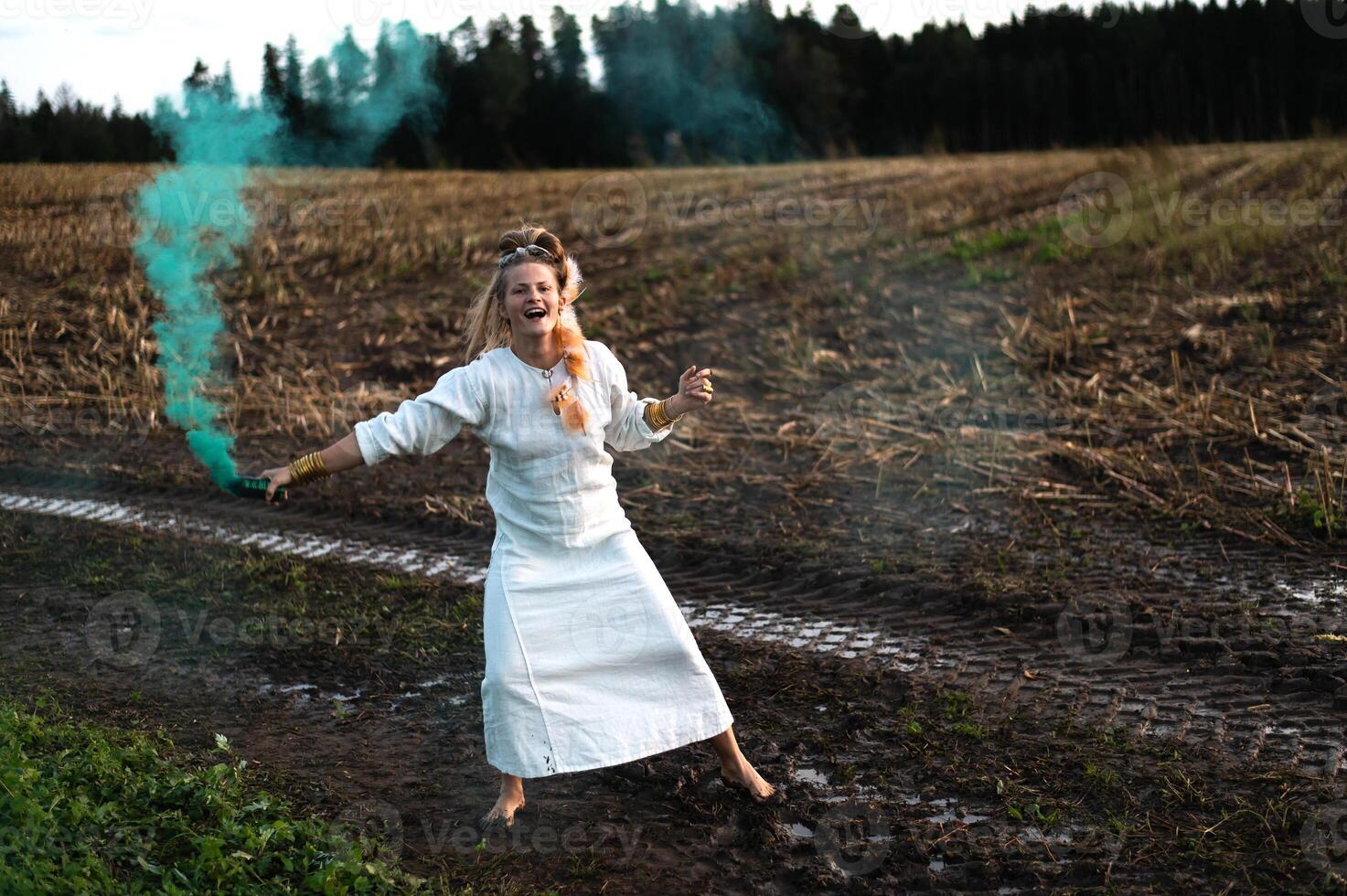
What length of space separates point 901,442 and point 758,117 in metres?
24.4

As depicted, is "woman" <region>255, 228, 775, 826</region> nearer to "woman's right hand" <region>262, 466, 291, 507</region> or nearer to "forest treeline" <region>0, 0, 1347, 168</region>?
"woman's right hand" <region>262, 466, 291, 507</region>

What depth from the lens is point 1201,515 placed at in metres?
6.70

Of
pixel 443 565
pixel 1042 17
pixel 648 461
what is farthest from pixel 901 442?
pixel 1042 17

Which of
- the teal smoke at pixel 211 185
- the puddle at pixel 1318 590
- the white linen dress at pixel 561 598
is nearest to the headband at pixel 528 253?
the white linen dress at pixel 561 598

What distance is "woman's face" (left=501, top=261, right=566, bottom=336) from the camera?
160 inches

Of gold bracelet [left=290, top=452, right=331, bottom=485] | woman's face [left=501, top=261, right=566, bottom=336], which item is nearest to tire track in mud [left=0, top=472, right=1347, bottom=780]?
woman's face [left=501, top=261, right=566, bottom=336]

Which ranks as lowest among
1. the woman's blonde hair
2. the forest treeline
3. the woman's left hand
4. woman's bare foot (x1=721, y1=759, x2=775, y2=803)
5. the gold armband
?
woman's bare foot (x1=721, y1=759, x2=775, y2=803)

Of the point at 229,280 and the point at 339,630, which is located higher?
the point at 229,280

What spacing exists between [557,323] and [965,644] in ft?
7.92

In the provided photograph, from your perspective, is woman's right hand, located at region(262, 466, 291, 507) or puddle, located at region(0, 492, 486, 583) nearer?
woman's right hand, located at region(262, 466, 291, 507)

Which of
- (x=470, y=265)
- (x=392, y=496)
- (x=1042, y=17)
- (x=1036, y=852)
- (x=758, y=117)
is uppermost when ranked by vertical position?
(x=1042, y=17)

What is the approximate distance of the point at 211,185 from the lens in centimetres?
1037

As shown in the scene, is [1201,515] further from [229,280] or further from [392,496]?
[229,280]

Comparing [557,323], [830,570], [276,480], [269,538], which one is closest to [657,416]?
[557,323]
